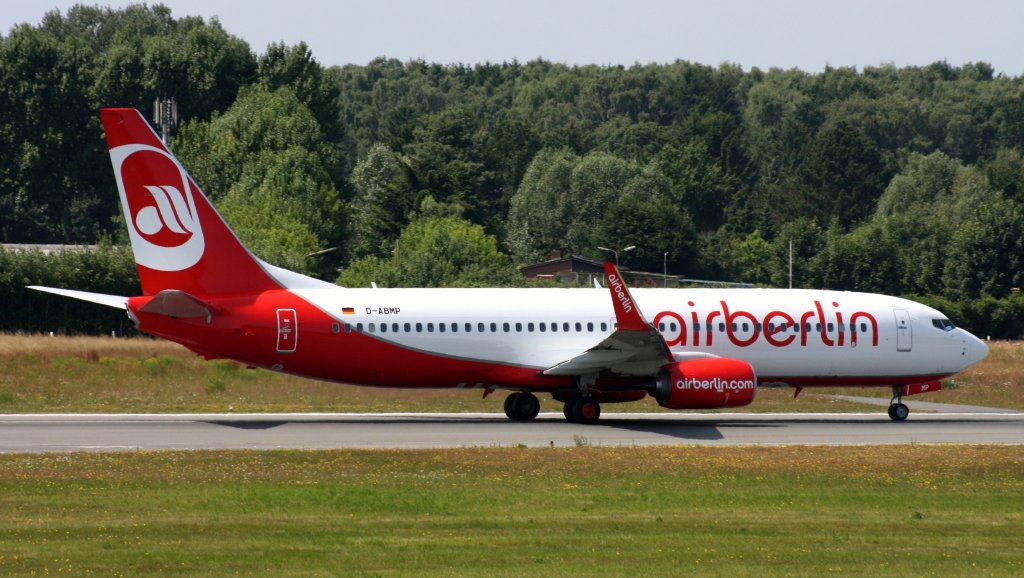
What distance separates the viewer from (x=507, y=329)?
128 ft

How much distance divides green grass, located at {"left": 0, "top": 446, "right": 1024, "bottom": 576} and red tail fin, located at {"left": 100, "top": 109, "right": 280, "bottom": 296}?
7.87m

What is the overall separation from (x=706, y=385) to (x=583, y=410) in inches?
150

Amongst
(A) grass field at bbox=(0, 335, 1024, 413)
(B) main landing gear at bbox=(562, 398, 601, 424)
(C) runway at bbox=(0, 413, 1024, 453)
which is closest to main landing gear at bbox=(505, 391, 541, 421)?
(C) runway at bbox=(0, 413, 1024, 453)

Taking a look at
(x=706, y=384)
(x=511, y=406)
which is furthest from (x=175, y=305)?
(x=706, y=384)

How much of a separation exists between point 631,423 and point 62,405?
58.5ft

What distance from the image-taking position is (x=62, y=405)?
4481cm

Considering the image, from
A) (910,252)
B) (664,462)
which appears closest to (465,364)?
(664,462)

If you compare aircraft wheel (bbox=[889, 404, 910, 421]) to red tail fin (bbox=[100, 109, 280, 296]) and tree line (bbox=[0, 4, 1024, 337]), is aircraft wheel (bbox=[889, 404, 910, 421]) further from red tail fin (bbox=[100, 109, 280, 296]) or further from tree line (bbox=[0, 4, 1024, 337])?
tree line (bbox=[0, 4, 1024, 337])

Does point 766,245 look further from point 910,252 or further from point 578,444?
point 578,444

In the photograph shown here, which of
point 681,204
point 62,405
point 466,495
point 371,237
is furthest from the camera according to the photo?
point 681,204

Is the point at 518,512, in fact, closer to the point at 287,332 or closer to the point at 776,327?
the point at 287,332

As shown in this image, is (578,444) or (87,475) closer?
(87,475)

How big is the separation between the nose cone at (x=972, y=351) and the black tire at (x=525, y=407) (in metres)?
12.8

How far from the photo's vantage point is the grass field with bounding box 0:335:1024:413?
148ft
